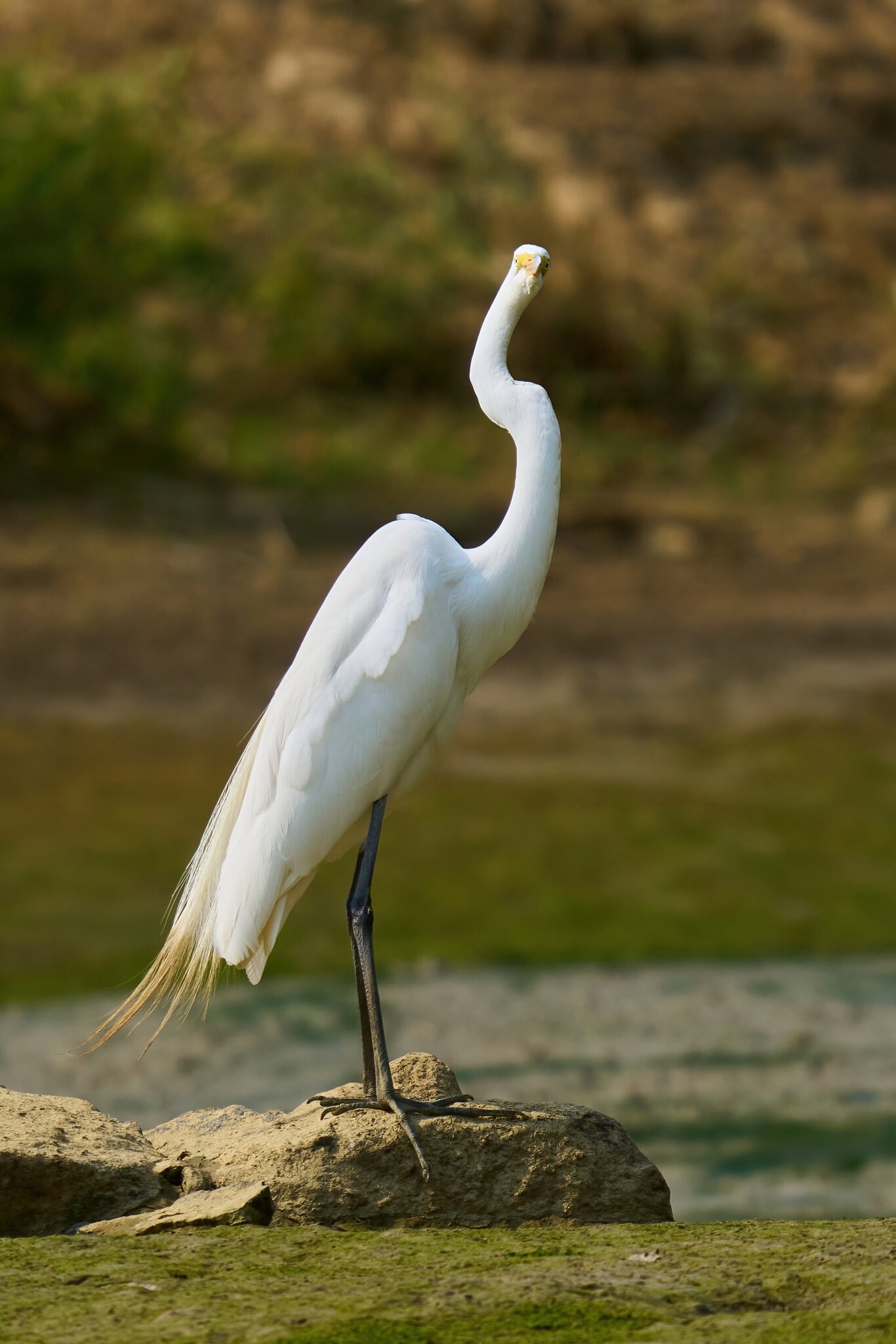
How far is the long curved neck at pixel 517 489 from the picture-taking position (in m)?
3.21

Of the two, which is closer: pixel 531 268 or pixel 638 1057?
pixel 531 268

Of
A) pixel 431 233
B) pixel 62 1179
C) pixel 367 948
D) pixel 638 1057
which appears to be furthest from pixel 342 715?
pixel 431 233

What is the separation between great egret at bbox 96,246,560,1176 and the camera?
321cm

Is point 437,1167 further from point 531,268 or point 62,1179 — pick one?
point 531,268

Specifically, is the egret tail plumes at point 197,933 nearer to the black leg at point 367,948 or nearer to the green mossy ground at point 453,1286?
the black leg at point 367,948

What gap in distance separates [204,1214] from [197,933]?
0.75 meters

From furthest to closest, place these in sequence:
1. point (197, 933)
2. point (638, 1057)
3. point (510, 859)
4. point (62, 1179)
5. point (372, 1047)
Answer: point (510, 859)
point (638, 1057)
point (197, 933)
point (372, 1047)
point (62, 1179)

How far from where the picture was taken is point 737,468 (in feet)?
50.4

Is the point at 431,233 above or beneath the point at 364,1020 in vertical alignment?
above

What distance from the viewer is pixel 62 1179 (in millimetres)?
2844

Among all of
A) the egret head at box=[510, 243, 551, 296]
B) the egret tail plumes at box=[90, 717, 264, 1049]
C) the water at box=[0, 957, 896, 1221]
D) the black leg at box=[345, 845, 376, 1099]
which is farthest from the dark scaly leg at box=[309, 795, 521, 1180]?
the water at box=[0, 957, 896, 1221]

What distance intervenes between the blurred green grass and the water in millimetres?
255

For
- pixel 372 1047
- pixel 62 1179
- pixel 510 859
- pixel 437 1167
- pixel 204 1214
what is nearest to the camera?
pixel 204 1214

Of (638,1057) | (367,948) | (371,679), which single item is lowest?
(367,948)
